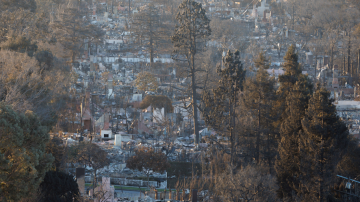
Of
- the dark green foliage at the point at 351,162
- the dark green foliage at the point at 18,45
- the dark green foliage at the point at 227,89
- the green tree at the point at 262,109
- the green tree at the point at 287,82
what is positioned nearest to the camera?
the dark green foliage at the point at 351,162

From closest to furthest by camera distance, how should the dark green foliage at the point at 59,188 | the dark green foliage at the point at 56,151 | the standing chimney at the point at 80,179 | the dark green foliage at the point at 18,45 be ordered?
the dark green foliage at the point at 59,188 < the standing chimney at the point at 80,179 < the dark green foliage at the point at 56,151 < the dark green foliage at the point at 18,45

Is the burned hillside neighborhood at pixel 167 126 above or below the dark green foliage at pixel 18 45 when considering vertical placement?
below

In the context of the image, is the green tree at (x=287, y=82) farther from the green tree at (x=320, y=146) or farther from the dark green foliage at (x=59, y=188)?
the dark green foliage at (x=59, y=188)

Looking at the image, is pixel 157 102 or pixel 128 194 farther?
pixel 157 102

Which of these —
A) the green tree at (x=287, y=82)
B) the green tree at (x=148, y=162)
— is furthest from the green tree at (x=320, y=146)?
the green tree at (x=148, y=162)

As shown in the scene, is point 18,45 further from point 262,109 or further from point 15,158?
point 262,109

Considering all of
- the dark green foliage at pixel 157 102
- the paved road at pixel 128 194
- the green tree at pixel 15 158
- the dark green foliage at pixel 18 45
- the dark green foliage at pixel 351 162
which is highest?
the dark green foliage at pixel 18 45

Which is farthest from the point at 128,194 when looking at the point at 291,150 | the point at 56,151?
the point at 291,150

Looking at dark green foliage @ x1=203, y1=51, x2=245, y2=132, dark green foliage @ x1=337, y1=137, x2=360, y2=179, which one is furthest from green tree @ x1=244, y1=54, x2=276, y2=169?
dark green foliage @ x1=337, y1=137, x2=360, y2=179
